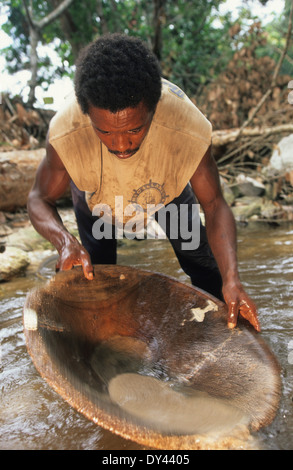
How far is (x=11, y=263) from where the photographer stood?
2.90 m

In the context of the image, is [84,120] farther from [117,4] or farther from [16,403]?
[117,4]

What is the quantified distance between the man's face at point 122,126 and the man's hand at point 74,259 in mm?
413

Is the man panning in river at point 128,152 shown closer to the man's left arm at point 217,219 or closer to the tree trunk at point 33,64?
the man's left arm at point 217,219

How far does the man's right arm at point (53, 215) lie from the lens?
5.00ft

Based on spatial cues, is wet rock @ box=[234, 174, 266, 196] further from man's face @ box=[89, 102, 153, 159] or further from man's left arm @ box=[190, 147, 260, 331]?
man's face @ box=[89, 102, 153, 159]

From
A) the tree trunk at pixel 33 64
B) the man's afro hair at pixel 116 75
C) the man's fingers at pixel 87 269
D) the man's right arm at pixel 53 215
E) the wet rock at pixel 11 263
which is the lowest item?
the wet rock at pixel 11 263

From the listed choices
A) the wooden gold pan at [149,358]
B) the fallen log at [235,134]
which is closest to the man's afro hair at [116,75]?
the wooden gold pan at [149,358]

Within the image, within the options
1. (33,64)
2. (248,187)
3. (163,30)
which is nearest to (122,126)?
(248,187)

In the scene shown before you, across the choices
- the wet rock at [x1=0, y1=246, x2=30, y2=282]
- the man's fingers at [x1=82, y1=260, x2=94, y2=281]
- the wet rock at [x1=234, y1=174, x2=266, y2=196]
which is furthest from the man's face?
the wet rock at [x1=234, y1=174, x2=266, y2=196]

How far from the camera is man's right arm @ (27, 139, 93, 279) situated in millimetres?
1524

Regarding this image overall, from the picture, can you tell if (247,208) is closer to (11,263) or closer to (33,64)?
(11,263)

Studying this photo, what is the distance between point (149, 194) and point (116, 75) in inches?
22.8

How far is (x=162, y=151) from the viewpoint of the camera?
5.13 ft
